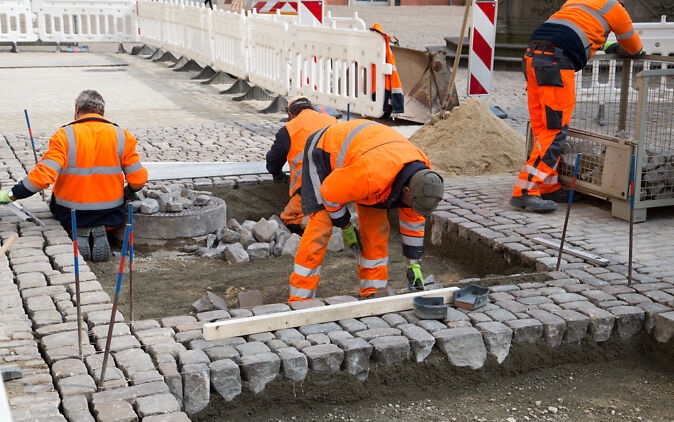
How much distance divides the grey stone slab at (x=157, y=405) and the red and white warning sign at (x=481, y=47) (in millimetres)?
7477

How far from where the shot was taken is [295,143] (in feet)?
24.3

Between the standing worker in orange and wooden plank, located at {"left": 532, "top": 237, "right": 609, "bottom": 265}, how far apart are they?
96cm

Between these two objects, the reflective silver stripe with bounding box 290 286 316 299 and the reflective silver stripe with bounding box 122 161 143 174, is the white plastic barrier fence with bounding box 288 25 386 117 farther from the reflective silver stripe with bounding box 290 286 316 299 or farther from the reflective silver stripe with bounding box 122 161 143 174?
the reflective silver stripe with bounding box 290 286 316 299

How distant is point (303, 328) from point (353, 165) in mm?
1033

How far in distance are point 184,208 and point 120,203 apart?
27.9 inches

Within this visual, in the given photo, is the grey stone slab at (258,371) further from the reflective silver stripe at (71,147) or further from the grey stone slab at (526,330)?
the reflective silver stripe at (71,147)

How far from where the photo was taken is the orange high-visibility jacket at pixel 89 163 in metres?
6.57

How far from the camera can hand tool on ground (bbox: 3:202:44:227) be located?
6758 mm

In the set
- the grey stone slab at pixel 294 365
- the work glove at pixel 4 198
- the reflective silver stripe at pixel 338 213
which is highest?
the reflective silver stripe at pixel 338 213

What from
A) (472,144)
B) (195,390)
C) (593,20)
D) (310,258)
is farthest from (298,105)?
(195,390)

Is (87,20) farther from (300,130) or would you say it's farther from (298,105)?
(300,130)

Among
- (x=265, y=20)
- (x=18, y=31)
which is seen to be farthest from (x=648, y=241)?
(x=18, y=31)

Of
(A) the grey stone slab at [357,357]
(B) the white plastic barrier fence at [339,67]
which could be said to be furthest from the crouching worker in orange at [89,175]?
(B) the white plastic barrier fence at [339,67]

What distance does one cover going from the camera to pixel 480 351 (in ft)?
15.3
